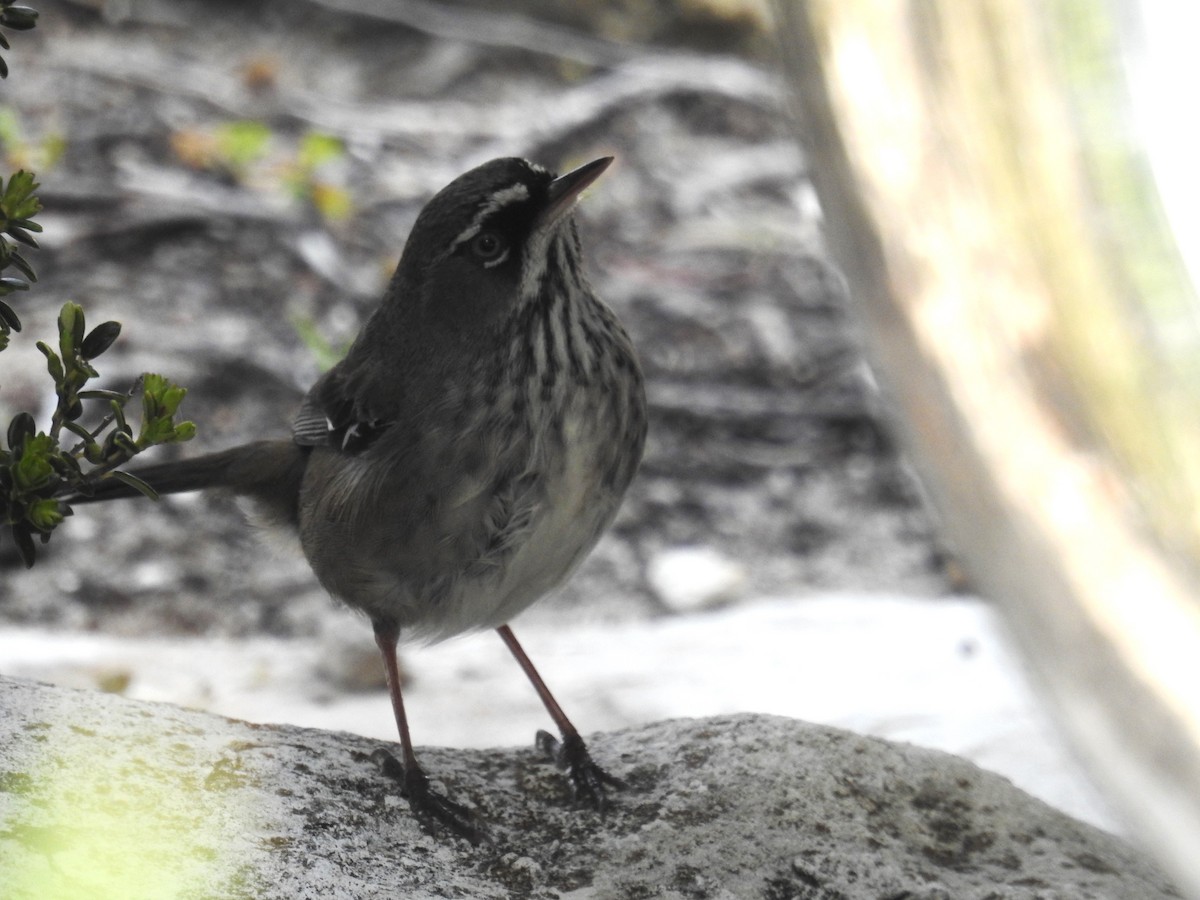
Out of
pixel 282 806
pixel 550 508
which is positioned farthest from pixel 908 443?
pixel 282 806

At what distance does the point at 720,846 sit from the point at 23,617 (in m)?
3.20

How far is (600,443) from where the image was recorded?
3211mm

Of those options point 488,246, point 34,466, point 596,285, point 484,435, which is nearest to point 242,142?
point 596,285

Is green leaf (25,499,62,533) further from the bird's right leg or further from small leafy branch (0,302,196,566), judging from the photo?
the bird's right leg

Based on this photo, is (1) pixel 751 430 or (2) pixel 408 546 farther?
(1) pixel 751 430

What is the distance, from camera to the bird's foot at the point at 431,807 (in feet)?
9.56

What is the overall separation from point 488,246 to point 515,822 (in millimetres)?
1305

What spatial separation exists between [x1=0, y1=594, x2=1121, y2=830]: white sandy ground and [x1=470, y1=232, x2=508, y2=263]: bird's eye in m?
1.91

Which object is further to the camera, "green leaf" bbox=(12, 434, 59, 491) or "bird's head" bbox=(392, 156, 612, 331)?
"bird's head" bbox=(392, 156, 612, 331)

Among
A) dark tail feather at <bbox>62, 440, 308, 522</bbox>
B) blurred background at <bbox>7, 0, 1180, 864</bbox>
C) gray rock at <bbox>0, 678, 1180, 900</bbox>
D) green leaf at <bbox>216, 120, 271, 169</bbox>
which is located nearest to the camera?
gray rock at <bbox>0, 678, 1180, 900</bbox>

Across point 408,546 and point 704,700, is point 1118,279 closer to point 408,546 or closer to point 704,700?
point 408,546

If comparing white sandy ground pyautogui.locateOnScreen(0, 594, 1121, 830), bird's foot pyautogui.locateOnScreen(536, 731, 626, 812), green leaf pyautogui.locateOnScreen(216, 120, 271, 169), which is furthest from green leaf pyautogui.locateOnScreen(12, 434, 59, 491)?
green leaf pyautogui.locateOnScreen(216, 120, 271, 169)

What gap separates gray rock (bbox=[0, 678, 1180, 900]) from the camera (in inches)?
97.3

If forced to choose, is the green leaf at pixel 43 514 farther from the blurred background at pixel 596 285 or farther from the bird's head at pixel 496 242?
the blurred background at pixel 596 285
